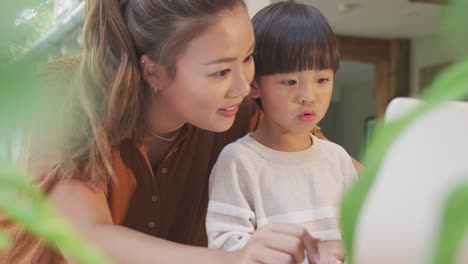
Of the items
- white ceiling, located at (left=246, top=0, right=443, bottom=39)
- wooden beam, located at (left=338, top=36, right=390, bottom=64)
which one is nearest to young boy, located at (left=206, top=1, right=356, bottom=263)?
white ceiling, located at (left=246, top=0, right=443, bottom=39)

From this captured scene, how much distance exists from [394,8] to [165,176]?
148 inches

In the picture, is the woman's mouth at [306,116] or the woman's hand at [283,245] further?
the woman's mouth at [306,116]

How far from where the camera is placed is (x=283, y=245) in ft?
1.20

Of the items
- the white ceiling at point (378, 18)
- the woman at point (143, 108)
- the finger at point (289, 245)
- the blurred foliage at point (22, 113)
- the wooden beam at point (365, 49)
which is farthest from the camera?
the wooden beam at point (365, 49)

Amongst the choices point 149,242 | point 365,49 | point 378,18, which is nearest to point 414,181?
point 149,242

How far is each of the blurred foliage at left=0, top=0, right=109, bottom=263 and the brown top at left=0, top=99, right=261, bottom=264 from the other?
618mm

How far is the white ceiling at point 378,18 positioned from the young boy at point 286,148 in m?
3.11

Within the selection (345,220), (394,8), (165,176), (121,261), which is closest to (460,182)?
(345,220)

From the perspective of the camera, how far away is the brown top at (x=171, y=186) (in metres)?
0.72

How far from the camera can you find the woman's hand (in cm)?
36

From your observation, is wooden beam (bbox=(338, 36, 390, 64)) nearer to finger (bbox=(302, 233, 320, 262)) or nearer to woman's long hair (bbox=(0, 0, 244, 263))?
woman's long hair (bbox=(0, 0, 244, 263))

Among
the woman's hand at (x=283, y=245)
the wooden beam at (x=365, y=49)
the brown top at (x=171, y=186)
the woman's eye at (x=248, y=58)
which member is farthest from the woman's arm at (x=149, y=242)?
the wooden beam at (x=365, y=49)

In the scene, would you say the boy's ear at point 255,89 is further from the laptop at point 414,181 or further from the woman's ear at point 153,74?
the laptop at point 414,181

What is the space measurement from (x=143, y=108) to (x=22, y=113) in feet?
2.23
